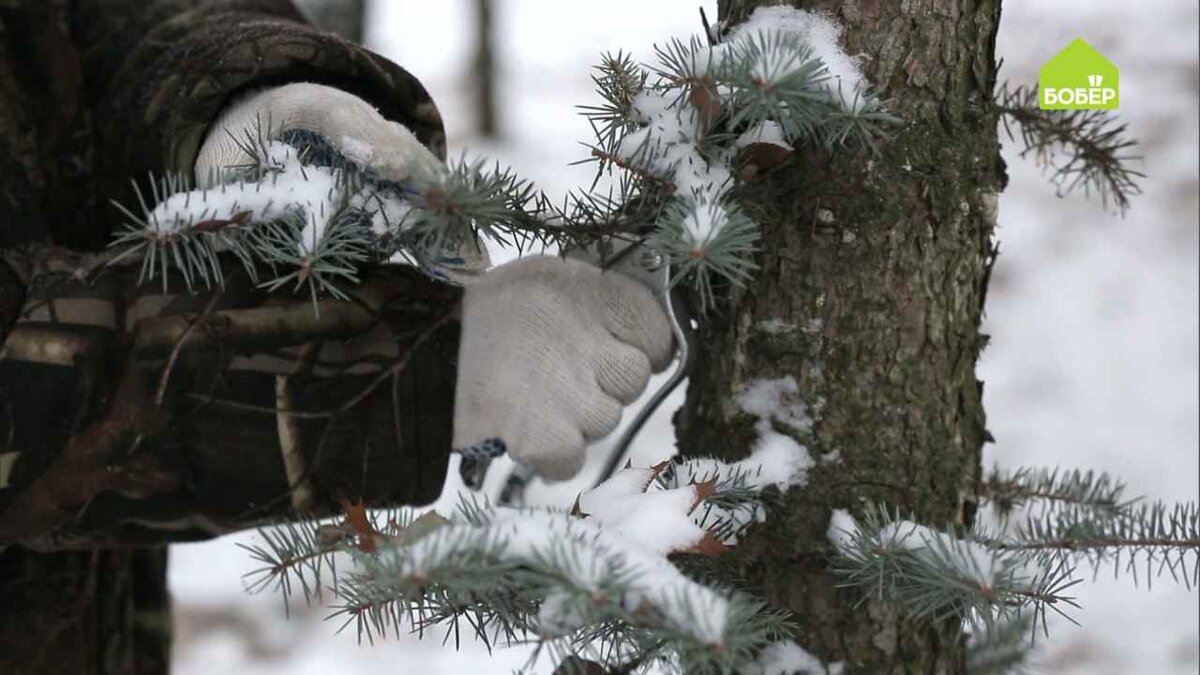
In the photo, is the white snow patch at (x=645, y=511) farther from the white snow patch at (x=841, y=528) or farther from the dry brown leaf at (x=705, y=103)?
the dry brown leaf at (x=705, y=103)

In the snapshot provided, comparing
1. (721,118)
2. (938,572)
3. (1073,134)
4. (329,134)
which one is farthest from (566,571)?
(1073,134)

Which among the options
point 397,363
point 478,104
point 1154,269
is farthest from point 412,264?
point 478,104

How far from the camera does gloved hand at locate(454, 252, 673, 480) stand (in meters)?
1.15

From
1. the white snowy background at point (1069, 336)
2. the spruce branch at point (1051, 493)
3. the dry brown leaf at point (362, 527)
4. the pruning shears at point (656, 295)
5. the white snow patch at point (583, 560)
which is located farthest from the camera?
the white snowy background at point (1069, 336)

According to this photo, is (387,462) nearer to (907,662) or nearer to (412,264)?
(412,264)

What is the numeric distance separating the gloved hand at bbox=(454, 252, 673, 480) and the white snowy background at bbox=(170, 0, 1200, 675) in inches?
44.7

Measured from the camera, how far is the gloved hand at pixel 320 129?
102 cm

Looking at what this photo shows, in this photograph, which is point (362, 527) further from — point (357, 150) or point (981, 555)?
point (981, 555)

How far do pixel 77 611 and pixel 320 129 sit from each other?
0.67 meters

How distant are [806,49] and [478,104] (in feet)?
20.0

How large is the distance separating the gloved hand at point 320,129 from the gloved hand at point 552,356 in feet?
0.57

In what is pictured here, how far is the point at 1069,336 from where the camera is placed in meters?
4.71

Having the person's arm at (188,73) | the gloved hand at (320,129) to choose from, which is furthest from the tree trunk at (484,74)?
the gloved hand at (320,129)

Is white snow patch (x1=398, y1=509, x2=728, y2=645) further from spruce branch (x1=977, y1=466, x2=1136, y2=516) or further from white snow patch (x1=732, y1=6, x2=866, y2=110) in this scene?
spruce branch (x1=977, y1=466, x2=1136, y2=516)
